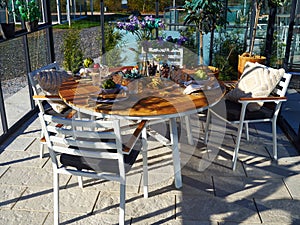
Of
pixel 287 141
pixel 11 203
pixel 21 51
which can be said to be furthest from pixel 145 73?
pixel 21 51

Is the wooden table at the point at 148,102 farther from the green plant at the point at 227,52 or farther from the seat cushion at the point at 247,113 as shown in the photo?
the green plant at the point at 227,52

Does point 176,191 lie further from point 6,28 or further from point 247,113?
point 6,28

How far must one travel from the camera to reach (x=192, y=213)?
229 cm

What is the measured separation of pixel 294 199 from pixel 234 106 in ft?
3.14

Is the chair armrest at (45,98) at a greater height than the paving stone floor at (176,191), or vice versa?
the chair armrest at (45,98)

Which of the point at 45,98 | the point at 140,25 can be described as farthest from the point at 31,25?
the point at 140,25

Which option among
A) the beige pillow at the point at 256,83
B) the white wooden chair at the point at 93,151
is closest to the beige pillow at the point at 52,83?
the white wooden chair at the point at 93,151

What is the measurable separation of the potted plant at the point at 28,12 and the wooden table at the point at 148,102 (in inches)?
60.3

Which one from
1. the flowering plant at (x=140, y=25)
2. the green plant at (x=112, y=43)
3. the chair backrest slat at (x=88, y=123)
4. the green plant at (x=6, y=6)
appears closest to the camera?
the chair backrest slat at (x=88, y=123)

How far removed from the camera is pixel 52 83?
3023mm

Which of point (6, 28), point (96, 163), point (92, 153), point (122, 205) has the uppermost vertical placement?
point (6, 28)

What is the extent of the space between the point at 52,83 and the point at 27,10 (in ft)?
4.54

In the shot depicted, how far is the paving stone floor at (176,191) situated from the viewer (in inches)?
88.8

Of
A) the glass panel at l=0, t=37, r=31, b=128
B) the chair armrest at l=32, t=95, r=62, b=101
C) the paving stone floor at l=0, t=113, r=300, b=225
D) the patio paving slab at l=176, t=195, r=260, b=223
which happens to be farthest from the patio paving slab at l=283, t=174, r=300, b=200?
the glass panel at l=0, t=37, r=31, b=128
